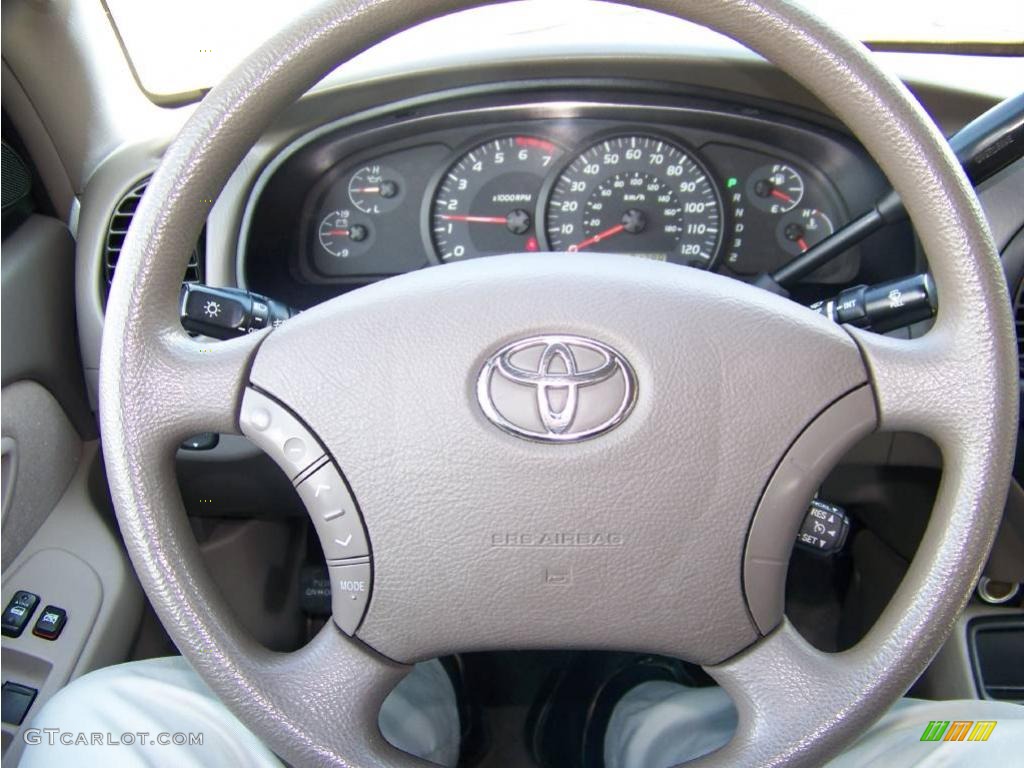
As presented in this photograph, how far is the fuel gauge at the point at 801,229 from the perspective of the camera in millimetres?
1550

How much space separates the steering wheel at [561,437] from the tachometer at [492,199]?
27.8 inches

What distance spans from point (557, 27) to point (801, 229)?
0.49m

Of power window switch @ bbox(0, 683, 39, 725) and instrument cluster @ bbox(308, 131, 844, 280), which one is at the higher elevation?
instrument cluster @ bbox(308, 131, 844, 280)

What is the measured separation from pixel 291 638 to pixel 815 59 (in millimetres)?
1276

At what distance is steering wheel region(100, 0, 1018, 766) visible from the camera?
81cm

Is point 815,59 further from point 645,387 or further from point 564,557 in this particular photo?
point 564,557

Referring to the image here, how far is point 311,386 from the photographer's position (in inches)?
33.5

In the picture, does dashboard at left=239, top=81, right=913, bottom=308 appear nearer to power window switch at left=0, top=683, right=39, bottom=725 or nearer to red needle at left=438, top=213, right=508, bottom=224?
red needle at left=438, top=213, right=508, bottom=224

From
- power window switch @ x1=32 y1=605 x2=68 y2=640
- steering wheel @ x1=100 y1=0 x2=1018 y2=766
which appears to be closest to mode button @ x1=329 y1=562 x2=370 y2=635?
steering wheel @ x1=100 y1=0 x2=1018 y2=766

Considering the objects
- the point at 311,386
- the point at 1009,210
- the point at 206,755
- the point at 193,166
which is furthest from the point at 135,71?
the point at 1009,210

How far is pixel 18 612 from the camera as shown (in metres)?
1.31

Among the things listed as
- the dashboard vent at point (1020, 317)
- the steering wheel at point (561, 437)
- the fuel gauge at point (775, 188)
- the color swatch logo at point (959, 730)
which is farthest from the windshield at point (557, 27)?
the color swatch logo at point (959, 730)

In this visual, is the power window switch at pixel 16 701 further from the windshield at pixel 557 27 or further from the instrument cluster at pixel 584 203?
the windshield at pixel 557 27

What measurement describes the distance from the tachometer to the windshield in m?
0.17
